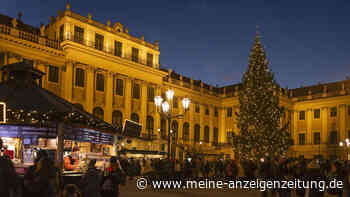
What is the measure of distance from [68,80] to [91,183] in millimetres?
27756

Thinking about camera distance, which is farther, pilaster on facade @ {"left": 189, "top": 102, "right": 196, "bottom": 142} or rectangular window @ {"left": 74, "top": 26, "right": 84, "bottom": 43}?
pilaster on facade @ {"left": 189, "top": 102, "right": 196, "bottom": 142}

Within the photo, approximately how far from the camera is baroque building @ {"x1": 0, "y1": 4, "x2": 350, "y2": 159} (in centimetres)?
3291

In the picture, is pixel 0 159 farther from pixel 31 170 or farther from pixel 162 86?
pixel 162 86

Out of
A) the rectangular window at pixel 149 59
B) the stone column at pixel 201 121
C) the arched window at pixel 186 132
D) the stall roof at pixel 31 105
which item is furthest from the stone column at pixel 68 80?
the stone column at pixel 201 121

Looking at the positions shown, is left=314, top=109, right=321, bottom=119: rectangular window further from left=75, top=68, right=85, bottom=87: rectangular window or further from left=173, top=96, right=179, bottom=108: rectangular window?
left=75, top=68, right=85, bottom=87: rectangular window

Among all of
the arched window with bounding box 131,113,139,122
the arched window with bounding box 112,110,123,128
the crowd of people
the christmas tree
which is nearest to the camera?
the crowd of people

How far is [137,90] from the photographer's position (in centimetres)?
4034

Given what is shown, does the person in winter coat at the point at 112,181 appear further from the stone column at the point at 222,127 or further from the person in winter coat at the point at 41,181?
the stone column at the point at 222,127

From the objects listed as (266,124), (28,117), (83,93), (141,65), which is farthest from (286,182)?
(141,65)

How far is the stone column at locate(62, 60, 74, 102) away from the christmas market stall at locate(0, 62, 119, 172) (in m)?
19.3

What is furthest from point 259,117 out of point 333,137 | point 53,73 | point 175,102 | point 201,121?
point 333,137

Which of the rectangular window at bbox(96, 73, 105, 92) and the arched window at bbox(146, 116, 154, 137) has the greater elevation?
the rectangular window at bbox(96, 73, 105, 92)

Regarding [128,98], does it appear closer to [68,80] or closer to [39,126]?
[68,80]

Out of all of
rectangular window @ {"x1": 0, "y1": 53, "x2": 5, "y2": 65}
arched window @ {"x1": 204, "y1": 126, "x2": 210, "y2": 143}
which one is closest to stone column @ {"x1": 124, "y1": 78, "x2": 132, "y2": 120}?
rectangular window @ {"x1": 0, "y1": 53, "x2": 5, "y2": 65}
